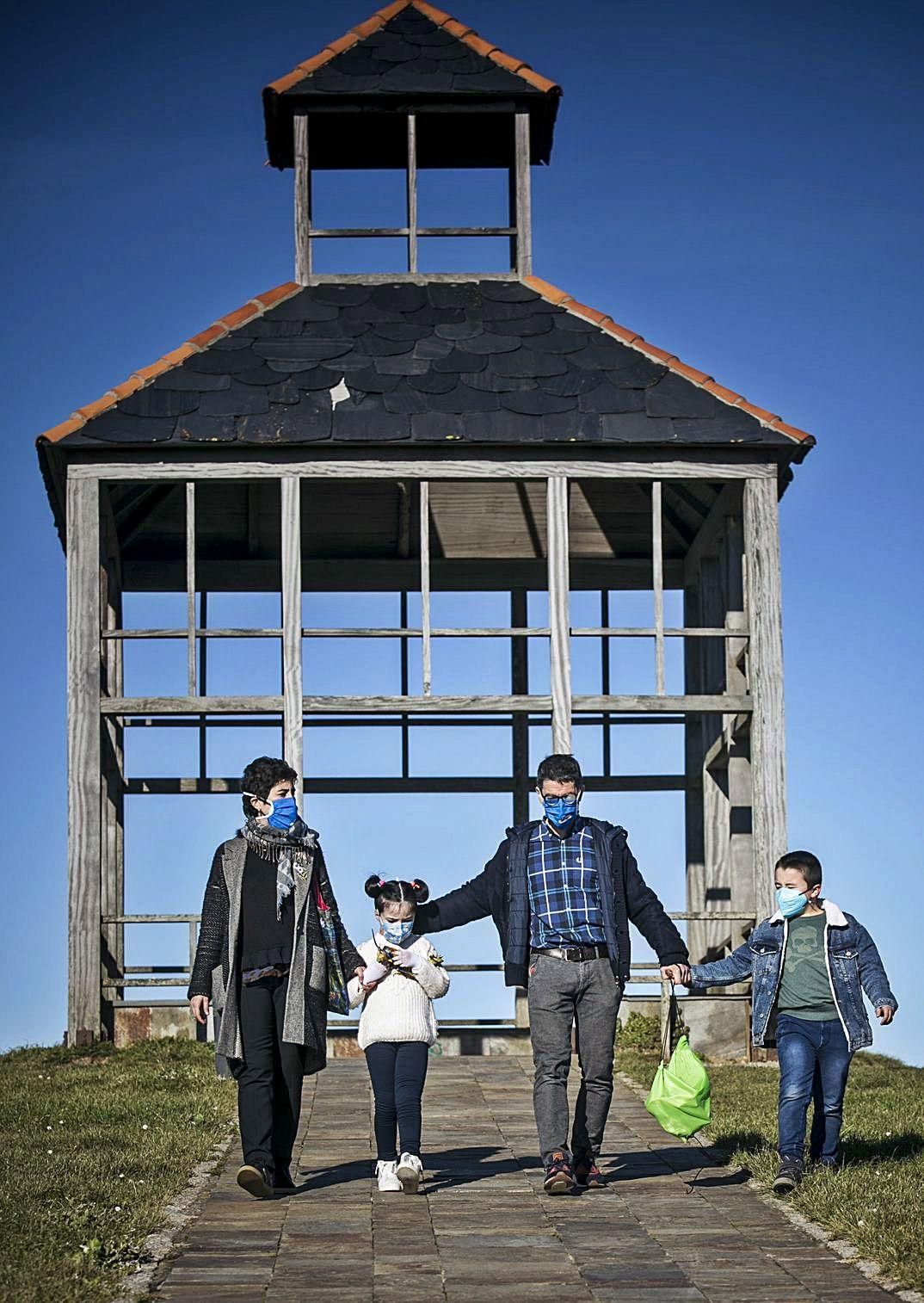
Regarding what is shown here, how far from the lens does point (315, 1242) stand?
725 centimetres

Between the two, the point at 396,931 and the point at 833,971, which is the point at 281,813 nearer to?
the point at 396,931

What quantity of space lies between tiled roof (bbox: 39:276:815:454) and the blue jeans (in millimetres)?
7313

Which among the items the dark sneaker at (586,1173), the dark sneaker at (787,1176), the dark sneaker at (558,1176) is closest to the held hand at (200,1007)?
the dark sneaker at (558,1176)

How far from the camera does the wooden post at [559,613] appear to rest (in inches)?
601

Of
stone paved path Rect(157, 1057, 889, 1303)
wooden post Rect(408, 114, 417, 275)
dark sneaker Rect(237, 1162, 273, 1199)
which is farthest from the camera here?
wooden post Rect(408, 114, 417, 275)

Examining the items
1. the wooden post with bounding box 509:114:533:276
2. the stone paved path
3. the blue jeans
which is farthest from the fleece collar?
the wooden post with bounding box 509:114:533:276

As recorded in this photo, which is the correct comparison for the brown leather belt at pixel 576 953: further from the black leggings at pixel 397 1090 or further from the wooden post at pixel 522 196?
the wooden post at pixel 522 196

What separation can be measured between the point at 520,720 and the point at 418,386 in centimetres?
424

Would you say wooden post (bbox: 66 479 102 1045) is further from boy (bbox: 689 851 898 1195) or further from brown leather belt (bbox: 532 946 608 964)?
boy (bbox: 689 851 898 1195)

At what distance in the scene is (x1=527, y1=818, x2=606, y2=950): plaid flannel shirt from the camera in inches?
339

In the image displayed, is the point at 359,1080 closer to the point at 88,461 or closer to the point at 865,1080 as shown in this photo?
the point at 865,1080

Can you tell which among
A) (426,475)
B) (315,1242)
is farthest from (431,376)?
(315,1242)

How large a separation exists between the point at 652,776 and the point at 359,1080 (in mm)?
6600

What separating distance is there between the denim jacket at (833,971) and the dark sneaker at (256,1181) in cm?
207
